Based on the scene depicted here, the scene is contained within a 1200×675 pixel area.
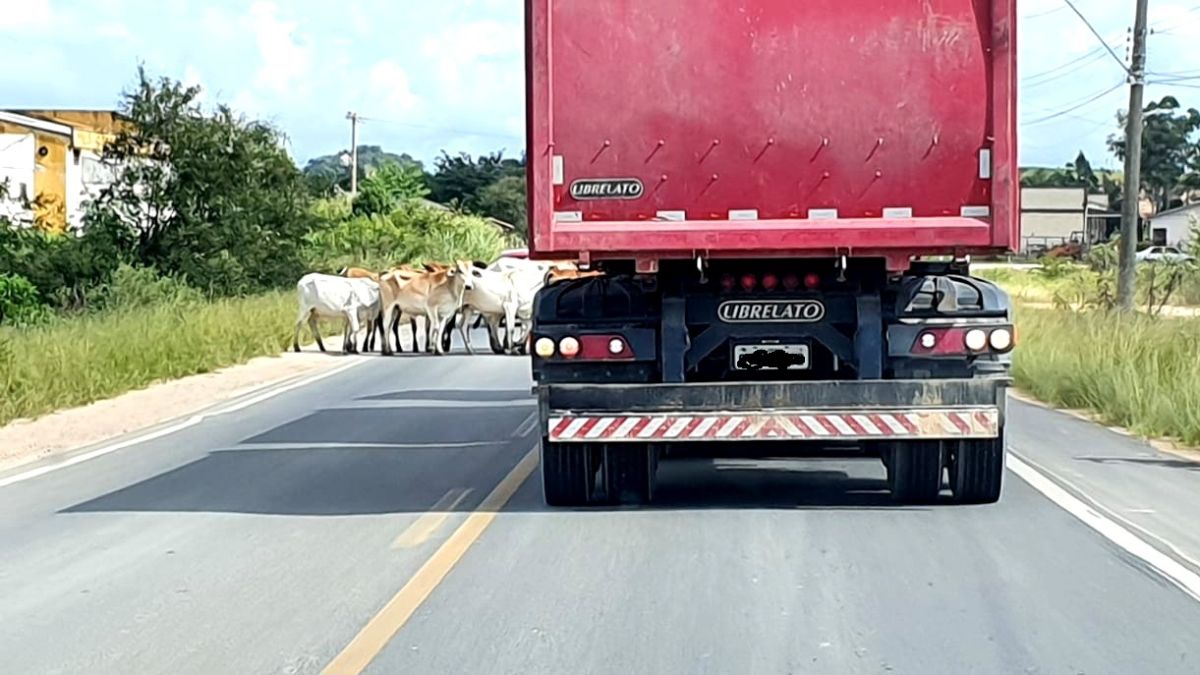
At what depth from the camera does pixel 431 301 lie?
29719 millimetres

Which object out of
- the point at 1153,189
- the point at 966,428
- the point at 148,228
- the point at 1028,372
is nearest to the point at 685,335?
the point at 966,428

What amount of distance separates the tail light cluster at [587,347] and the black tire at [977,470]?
90.3 inches

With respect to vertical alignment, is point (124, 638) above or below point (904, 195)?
below

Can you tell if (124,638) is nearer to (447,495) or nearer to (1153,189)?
(447,495)

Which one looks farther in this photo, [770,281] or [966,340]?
[770,281]

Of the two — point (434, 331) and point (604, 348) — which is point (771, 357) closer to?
point (604, 348)

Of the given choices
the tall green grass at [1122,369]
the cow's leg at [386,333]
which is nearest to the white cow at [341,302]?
the cow's leg at [386,333]

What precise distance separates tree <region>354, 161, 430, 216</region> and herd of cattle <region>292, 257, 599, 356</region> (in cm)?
3440

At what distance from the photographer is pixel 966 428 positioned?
1040cm

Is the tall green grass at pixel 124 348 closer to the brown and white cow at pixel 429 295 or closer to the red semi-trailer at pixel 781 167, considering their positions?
the brown and white cow at pixel 429 295

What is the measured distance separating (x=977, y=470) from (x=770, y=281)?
1.87 metres

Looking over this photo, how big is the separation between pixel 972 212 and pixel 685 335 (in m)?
1.95

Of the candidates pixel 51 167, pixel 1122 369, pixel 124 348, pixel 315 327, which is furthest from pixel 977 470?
pixel 51 167

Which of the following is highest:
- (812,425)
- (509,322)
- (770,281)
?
(770,281)
